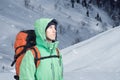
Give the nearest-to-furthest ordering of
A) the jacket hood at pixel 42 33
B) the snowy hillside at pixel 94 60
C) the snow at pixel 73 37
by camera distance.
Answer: the jacket hood at pixel 42 33, the snowy hillside at pixel 94 60, the snow at pixel 73 37

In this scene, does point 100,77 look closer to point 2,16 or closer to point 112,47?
point 112,47

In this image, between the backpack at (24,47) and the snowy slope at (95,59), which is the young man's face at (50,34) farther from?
the snowy slope at (95,59)

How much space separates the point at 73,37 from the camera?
14.4 meters

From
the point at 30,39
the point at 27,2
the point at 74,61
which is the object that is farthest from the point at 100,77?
the point at 27,2

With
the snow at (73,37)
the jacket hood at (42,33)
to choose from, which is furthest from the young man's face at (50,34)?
the snow at (73,37)

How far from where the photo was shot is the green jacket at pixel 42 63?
3.40m

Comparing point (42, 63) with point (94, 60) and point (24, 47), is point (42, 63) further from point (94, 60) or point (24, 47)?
point (94, 60)

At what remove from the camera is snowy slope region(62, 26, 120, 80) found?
22.2 ft

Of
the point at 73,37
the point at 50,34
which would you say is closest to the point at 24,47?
the point at 50,34

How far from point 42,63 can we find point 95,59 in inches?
159

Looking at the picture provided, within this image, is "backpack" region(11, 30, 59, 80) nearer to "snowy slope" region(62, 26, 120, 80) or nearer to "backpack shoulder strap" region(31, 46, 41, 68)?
"backpack shoulder strap" region(31, 46, 41, 68)

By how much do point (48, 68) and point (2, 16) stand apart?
9763 mm

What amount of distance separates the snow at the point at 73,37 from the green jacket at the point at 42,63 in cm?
302

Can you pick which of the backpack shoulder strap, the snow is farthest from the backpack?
the snow
